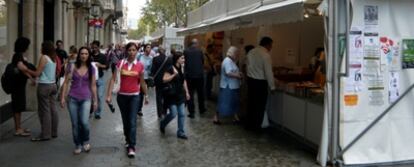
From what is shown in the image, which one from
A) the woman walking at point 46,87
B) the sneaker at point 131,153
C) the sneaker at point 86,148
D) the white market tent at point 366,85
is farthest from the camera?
the woman walking at point 46,87

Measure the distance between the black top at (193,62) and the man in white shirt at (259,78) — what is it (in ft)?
7.70

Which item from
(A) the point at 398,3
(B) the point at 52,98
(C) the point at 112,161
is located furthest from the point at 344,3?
(B) the point at 52,98

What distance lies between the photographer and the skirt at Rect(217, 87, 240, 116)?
10.8 m

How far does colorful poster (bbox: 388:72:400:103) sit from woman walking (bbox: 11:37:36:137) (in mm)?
5869

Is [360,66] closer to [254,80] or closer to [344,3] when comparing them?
[344,3]

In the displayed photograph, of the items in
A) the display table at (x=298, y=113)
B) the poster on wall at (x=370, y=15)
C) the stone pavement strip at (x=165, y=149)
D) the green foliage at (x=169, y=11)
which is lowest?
the stone pavement strip at (x=165, y=149)

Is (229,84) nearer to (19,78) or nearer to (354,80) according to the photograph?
(354,80)

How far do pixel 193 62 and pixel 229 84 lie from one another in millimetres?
1614

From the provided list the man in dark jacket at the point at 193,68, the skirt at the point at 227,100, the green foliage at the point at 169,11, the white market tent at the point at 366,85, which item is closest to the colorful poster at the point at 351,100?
the white market tent at the point at 366,85

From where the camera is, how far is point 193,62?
12.1 meters

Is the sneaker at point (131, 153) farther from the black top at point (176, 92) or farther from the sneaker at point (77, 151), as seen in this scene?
the black top at point (176, 92)

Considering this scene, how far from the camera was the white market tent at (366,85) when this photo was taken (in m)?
7.26

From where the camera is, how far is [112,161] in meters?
7.57

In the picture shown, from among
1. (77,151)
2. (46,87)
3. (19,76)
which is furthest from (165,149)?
(19,76)
